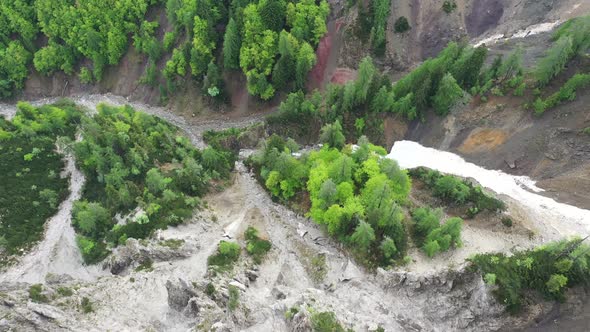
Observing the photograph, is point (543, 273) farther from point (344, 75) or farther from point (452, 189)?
point (344, 75)

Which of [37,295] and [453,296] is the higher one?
[37,295]

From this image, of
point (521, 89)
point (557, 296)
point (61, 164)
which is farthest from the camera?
point (61, 164)

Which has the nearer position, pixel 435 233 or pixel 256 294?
pixel 256 294

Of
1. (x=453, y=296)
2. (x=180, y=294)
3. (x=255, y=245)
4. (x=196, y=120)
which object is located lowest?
(x=453, y=296)

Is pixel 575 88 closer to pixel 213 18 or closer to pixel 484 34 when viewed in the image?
pixel 484 34

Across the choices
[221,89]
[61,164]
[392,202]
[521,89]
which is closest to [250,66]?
[221,89]

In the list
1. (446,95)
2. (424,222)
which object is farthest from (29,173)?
(446,95)

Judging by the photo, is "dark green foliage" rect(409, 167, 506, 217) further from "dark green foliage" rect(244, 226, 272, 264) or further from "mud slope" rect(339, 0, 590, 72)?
"mud slope" rect(339, 0, 590, 72)

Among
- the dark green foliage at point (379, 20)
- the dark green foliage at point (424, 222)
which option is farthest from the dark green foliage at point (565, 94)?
the dark green foliage at point (379, 20)

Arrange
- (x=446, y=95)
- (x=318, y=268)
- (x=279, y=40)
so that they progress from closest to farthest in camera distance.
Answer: (x=318, y=268), (x=446, y=95), (x=279, y=40)
